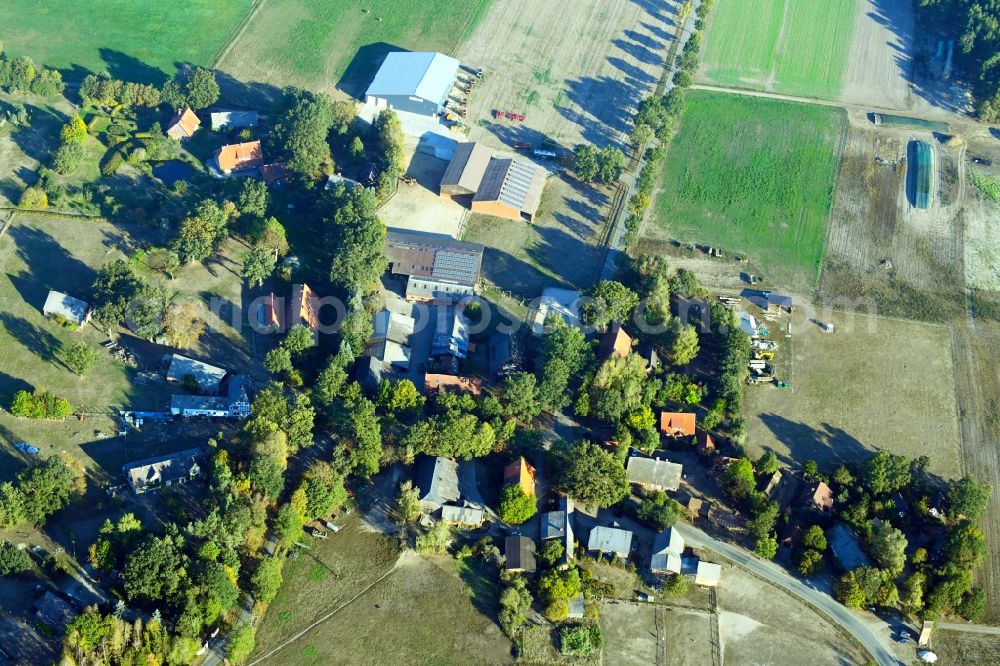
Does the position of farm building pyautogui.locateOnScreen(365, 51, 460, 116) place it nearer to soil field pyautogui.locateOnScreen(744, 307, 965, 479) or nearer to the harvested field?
soil field pyautogui.locateOnScreen(744, 307, 965, 479)

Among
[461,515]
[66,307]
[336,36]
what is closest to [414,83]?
[336,36]

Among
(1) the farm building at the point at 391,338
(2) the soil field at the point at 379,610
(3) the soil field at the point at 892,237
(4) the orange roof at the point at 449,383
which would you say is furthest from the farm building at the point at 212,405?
(3) the soil field at the point at 892,237

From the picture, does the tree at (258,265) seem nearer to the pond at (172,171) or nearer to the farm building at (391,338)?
the farm building at (391,338)

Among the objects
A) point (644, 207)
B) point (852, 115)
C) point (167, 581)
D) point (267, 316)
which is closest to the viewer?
point (167, 581)

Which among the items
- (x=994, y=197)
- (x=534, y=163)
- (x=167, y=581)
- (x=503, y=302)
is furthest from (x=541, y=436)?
(x=994, y=197)

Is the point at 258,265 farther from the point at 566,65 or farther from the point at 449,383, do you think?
the point at 566,65

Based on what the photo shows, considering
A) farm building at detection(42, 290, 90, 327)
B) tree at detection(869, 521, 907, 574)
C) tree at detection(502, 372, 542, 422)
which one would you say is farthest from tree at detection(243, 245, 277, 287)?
tree at detection(869, 521, 907, 574)

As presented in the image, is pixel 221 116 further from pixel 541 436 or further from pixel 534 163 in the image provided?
pixel 541 436
